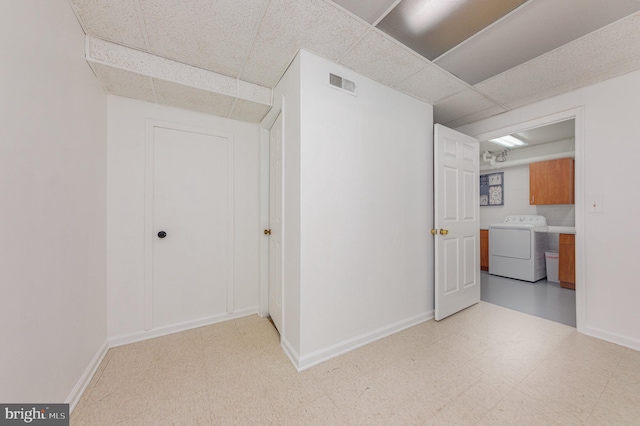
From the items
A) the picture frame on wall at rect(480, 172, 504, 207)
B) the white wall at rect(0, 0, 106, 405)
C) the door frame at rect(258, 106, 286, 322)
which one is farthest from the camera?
the picture frame on wall at rect(480, 172, 504, 207)

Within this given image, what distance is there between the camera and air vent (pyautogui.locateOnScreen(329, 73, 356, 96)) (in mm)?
1946

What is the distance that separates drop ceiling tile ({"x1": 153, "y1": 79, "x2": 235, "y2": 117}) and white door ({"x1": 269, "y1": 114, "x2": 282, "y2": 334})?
21.5 inches

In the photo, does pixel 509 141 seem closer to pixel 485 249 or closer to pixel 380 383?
pixel 485 249

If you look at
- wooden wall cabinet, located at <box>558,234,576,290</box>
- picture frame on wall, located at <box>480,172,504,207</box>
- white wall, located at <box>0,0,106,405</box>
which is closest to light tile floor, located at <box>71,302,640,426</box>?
white wall, located at <box>0,0,106,405</box>

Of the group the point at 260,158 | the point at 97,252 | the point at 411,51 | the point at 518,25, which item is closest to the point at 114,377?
the point at 97,252

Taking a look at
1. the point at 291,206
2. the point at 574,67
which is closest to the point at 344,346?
the point at 291,206

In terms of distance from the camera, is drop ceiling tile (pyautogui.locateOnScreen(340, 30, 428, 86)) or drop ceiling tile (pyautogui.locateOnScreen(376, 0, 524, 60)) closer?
drop ceiling tile (pyautogui.locateOnScreen(376, 0, 524, 60))

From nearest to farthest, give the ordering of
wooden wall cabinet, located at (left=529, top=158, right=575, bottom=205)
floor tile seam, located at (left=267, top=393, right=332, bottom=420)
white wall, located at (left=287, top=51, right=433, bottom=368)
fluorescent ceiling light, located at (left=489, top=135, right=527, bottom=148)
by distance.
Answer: floor tile seam, located at (left=267, top=393, right=332, bottom=420) < white wall, located at (left=287, top=51, right=433, bottom=368) < wooden wall cabinet, located at (left=529, top=158, right=575, bottom=205) < fluorescent ceiling light, located at (left=489, top=135, right=527, bottom=148)

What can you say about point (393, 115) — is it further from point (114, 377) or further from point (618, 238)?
point (114, 377)

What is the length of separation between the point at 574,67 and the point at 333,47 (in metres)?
2.16

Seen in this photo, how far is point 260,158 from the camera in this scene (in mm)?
2744

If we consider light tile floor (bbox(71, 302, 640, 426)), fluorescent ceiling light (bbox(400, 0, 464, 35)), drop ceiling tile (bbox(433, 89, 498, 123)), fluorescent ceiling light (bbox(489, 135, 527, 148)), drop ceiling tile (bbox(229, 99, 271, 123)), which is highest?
fluorescent ceiling light (bbox(489, 135, 527, 148))

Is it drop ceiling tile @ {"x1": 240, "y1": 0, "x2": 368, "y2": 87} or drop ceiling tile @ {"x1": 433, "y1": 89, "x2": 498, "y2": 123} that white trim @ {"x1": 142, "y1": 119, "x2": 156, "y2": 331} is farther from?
drop ceiling tile @ {"x1": 433, "y1": 89, "x2": 498, "y2": 123}

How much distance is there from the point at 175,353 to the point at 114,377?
391 millimetres
